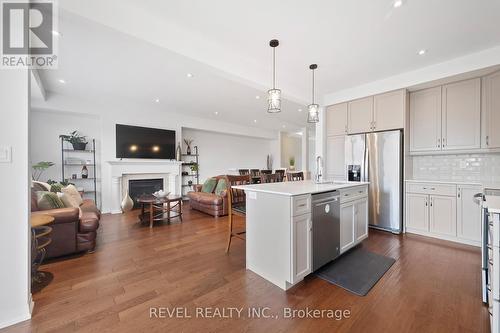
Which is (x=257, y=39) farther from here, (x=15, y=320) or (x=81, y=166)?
(x=81, y=166)

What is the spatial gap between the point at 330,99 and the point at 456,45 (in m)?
2.04

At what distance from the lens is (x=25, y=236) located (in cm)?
154

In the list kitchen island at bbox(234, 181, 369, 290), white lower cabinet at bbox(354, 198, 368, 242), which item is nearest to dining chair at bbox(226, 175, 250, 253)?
kitchen island at bbox(234, 181, 369, 290)

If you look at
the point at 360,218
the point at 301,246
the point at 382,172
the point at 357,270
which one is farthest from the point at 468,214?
the point at 301,246

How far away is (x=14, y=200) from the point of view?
1.50 m

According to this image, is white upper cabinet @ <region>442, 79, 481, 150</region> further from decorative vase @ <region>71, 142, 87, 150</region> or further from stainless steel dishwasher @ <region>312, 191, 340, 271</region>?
decorative vase @ <region>71, 142, 87, 150</region>

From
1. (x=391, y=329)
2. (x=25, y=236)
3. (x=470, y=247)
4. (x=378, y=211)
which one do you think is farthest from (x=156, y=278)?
(x=470, y=247)

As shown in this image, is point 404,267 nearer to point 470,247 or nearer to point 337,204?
point 337,204

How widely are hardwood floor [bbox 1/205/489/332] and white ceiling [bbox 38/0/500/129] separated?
98.3 inches

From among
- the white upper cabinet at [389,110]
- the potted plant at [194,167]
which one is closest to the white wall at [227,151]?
the potted plant at [194,167]

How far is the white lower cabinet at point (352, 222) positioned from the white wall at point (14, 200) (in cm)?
286

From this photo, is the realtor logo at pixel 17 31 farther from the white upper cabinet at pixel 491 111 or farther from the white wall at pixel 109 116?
the white upper cabinet at pixel 491 111

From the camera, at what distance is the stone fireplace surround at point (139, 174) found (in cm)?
511

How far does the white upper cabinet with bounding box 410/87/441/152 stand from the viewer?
3.44m
